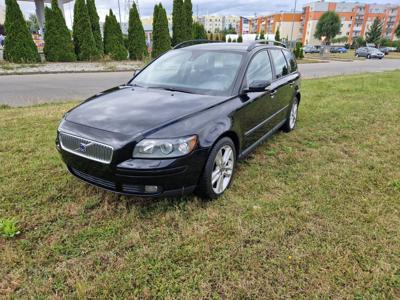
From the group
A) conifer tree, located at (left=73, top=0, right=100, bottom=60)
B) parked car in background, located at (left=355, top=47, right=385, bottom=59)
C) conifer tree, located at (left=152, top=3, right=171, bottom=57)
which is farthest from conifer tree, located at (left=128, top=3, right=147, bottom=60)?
parked car in background, located at (left=355, top=47, right=385, bottom=59)

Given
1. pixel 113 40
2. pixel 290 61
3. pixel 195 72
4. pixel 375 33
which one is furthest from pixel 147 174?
pixel 375 33

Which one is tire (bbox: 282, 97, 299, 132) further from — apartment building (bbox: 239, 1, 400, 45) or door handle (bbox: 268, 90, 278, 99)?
apartment building (bbox: 239, 1, 400, 45)

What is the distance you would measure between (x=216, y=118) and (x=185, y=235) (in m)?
1.15

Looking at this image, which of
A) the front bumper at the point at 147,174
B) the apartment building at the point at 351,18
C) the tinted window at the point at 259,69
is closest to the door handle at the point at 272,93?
the tinted window at the point at 259,69

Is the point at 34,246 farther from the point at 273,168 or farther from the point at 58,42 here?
the point at 58,42

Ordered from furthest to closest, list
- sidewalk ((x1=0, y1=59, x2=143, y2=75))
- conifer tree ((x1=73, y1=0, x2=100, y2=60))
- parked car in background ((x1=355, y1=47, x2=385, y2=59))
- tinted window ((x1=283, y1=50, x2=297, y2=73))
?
1. parked car in background ((x1=355, y1=47, x2=385, y2=59))
2. conifer tree ((x1=73, y1=0, x2=100, y2=60))
3. sidewalk ((x1=0, y1=59, x2=143, y2=75))
4. tinted window ((x1=283, y1=50, x2=297, y2=73))

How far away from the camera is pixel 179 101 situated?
3053mm

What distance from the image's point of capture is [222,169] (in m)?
3.18

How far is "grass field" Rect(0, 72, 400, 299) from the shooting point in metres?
2.12

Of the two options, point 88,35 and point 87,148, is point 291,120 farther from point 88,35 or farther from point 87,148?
point 88,35

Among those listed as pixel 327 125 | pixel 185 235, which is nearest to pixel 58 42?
pixel 327 125

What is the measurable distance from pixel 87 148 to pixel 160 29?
835 inches

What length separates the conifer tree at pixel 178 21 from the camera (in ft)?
75.0

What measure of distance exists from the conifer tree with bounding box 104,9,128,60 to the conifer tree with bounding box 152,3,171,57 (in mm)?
2457
